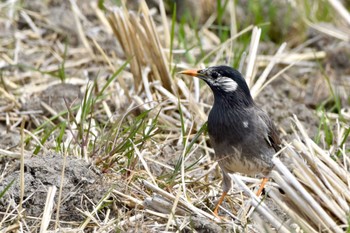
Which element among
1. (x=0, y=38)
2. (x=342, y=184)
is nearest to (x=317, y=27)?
(x=0, y=38)

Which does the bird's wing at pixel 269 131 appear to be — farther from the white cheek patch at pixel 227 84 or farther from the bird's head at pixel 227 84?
the white cheek patch at pixel 227 84

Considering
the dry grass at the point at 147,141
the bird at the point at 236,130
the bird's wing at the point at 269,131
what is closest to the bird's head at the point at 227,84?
the bird at the point at 236,130

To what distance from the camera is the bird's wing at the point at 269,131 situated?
527 centimetres

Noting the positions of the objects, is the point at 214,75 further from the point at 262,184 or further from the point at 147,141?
the point at 262,184

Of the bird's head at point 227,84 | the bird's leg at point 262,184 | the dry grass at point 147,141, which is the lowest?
the bird's leg at point 262,184

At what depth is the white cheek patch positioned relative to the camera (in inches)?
205

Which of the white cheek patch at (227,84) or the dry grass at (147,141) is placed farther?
the white cheek patch at (227,84)

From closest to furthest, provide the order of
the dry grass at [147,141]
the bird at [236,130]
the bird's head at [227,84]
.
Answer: the dry grass at [147,141]
the bird at [236,130]
the bird's head at [227,84]

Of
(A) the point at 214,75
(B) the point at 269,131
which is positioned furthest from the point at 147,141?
(B) the point at 269,131

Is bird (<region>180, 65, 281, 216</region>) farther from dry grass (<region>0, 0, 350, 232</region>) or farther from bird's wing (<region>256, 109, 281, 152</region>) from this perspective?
dry grass (<region>0, 0, 350, 232</region>)

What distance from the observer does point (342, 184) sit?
4.39 m

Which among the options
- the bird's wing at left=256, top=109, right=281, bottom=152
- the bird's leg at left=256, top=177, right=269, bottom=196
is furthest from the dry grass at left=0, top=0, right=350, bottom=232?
the bird's wing at left=256, top=109, right=281, bottom=152

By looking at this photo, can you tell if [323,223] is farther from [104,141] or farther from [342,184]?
[104,141]

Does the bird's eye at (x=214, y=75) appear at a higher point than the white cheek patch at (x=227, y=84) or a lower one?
higher
